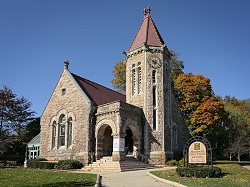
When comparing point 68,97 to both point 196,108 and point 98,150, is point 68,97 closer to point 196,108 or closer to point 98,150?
point 98,150

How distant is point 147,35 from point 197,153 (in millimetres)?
16947

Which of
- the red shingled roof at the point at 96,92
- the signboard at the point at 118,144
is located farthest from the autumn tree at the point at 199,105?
the signboard at the point at 118,144

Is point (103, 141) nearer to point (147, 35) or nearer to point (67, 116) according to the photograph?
point (67, 116)

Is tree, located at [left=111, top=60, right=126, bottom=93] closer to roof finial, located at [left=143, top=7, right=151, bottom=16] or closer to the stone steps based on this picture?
roof finial, located at [left=143, top=7, right=151, bottom=16]

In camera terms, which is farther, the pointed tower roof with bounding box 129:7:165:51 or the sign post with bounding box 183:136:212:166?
the pointed tower roof with bounding box 129:7:165:51

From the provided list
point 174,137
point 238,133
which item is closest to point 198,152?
point 174,137

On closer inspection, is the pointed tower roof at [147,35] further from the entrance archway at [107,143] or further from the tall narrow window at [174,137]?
the entrance archway at [107,143]

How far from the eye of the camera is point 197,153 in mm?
17141

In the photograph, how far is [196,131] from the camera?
31.5 meters

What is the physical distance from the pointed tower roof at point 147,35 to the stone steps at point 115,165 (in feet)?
41.7

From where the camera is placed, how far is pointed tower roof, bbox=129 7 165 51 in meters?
29.7

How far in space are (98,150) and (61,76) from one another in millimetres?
10429

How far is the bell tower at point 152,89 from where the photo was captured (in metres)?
26.2

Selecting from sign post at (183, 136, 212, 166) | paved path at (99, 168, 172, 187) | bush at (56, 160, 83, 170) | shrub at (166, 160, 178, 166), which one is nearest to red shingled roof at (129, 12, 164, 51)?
shrub at (166, 160, 178, 166)
